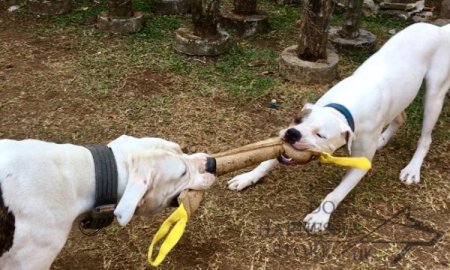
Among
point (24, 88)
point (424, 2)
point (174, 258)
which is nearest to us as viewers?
point (174, 258)

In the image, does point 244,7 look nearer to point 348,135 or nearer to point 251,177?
point 251,177

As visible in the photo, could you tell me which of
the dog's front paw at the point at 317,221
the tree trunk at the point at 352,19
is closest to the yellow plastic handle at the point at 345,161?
the dog's front paw at the point at 317,221

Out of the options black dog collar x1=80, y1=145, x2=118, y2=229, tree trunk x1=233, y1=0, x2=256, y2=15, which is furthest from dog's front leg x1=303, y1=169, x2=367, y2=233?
tree trunk x1=233, y1=0, x2=256, y2=15

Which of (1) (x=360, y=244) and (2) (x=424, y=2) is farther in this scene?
(2) (x=424, y=2)

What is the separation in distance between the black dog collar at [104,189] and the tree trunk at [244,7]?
5157 mm

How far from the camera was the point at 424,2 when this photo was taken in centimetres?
884

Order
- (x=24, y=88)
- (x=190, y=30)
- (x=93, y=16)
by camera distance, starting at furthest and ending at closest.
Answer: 1. (x=93, y=16)
2. (x=190, y=30)
3. (x=24, y=88)

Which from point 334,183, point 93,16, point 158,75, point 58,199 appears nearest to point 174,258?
point 58,199

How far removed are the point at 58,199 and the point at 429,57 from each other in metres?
3.29

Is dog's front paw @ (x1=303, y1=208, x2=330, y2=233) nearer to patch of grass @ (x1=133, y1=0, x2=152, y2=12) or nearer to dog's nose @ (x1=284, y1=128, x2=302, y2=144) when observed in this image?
dog's nose @ (x1=284, y1=128, x2=302, y2=144)

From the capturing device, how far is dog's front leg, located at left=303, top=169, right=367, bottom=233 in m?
3.97

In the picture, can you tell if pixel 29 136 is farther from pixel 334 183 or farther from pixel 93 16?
pixel 93 16

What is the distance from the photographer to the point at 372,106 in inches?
153

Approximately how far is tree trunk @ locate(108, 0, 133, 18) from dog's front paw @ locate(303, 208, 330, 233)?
451 cm
